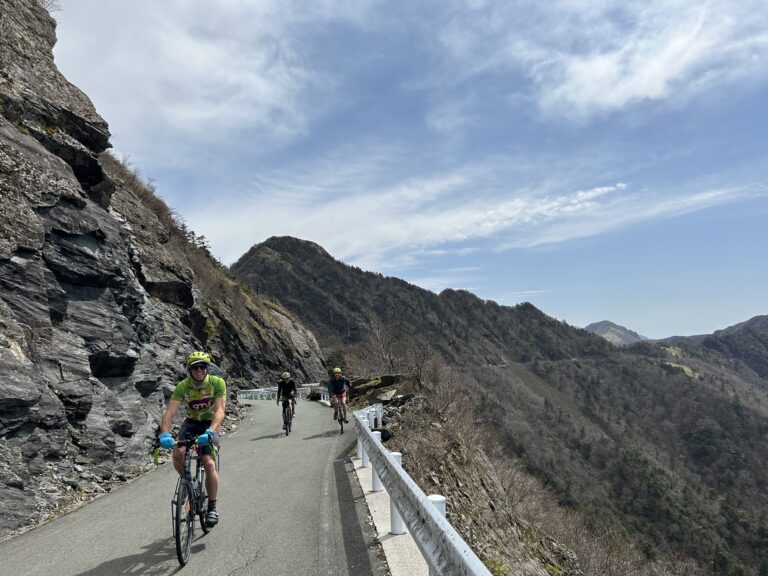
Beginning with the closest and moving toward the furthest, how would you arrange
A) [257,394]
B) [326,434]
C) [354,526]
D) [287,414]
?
[354,526]
[326,434]
[287,414]
[257,394]

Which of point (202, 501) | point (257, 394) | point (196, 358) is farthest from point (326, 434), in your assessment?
point (257, 394)

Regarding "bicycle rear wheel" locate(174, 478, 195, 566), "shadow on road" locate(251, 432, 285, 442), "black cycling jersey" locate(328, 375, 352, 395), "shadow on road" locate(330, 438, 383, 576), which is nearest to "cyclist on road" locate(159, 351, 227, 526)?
"bicycle rear wheel" locate(174, 478, 195, 566)

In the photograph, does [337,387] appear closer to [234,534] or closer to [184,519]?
[234,534]

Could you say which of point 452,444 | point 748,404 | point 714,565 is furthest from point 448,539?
point 748,404

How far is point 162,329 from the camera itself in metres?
15.5

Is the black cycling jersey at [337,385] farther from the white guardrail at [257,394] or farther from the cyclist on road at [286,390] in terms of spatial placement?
the white guardrail at [257,394]

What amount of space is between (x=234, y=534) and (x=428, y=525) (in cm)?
303

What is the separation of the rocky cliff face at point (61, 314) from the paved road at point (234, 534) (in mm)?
848

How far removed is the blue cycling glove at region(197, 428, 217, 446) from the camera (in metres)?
5.26

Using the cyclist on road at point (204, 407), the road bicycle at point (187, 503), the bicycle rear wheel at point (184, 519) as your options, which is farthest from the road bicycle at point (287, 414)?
the bicycle rear wheel at point (184, 519)

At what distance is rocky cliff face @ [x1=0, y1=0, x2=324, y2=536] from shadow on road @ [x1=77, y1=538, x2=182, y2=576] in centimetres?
234

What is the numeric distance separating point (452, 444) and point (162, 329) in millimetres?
9530

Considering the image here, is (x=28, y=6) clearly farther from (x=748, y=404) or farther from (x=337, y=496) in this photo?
(x=748, y=404)

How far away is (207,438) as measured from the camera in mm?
5301
